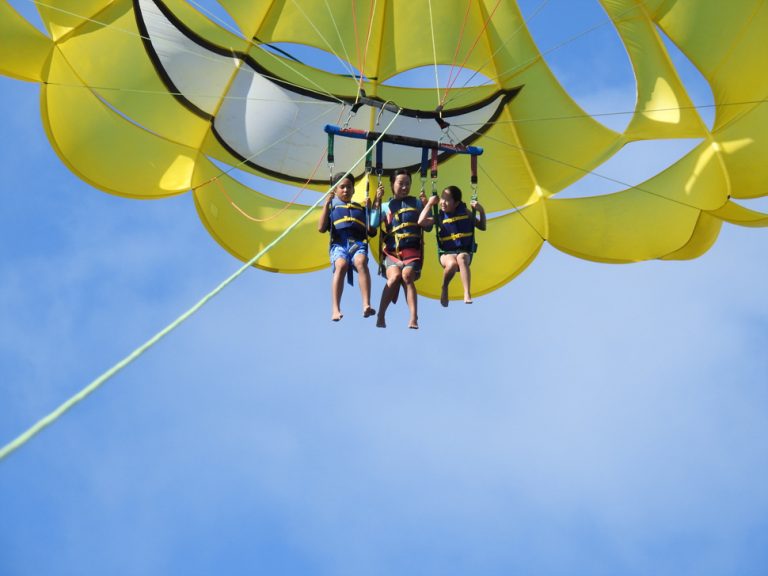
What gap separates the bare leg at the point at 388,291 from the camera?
8.59 m

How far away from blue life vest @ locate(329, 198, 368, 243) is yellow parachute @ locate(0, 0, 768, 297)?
0.92 metres

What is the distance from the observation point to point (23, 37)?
27.7ft

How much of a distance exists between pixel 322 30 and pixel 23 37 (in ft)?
8.22

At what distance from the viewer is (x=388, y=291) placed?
8711 mm

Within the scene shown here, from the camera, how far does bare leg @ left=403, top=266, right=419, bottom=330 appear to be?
27.7 ft

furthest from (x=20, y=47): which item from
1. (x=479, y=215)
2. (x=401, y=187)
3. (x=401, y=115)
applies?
(x=479, y=215)

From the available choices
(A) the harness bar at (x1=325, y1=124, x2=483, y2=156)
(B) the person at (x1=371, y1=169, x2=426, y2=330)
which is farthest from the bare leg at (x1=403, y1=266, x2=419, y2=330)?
(A) the harness bar at (x1=325, y1=124, x2=483, y2=156)

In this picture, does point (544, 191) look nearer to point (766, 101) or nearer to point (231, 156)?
point (766, 101)

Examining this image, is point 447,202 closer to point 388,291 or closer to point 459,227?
point 459,227

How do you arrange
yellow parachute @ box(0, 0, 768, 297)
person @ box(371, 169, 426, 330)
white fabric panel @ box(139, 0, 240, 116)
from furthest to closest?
white fabric panel @ box(139, 0, 240, 116) < yellow parachute @ box(0, 0, 768, 297) < person @ box(371, 169, 426, 330)

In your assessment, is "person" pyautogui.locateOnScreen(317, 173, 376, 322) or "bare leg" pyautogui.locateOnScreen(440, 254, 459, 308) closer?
"person" pyautogui.locateOnScreen(317, 173, 376, 322)

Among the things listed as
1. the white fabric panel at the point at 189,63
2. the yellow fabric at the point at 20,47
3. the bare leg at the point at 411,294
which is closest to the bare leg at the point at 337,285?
the bare leg at the point at 411,294

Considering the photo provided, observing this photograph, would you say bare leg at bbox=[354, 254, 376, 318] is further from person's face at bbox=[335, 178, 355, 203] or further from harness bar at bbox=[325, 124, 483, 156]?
harness bar at bbox=[325, 124, 483, 156]

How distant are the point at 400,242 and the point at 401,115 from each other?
176 centimetres
